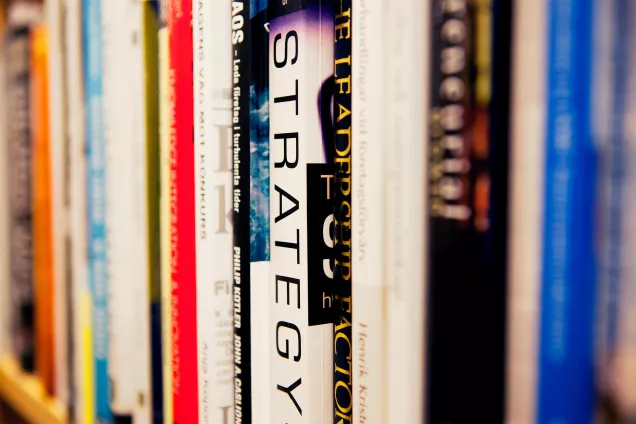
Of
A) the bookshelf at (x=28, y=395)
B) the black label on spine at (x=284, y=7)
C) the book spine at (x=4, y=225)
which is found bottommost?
the bookshelf at (x=28, y=395)

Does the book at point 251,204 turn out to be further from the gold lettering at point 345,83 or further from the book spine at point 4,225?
the book spine at point 4,225

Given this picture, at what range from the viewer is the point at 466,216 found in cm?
22

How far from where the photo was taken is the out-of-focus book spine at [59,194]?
55 centimetres

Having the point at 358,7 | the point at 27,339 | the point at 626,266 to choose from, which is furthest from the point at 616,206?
the point at 27,339

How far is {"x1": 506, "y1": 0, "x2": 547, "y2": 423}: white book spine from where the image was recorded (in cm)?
21

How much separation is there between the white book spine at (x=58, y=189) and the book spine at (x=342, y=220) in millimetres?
352

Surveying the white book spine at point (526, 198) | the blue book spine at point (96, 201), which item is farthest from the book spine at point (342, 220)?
the blue book spine at point (96, 201)

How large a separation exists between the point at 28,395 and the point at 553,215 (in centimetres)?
65

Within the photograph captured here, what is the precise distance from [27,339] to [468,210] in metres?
0.63

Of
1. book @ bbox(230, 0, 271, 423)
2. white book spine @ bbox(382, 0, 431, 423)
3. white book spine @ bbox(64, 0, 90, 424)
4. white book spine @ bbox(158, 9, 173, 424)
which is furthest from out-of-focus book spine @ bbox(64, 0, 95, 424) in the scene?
white book spine @ bbox(382, 0, 431, 423)

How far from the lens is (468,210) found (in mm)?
221

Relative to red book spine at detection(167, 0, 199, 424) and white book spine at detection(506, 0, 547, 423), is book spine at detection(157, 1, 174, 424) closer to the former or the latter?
red book spine at detection(167, 0, 199, 424)

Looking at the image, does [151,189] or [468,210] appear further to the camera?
[151,189]

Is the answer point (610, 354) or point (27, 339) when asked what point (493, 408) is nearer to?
point (610, 354)
